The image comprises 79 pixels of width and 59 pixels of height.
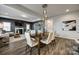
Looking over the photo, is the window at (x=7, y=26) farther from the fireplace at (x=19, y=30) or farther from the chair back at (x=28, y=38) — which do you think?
the chair back at (x=28, y=38)

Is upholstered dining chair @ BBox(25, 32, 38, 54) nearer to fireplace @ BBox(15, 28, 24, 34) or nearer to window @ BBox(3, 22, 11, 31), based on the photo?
fireplace @ BBox(15, 28, 24, 34)

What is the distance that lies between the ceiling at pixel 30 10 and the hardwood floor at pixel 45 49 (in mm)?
672

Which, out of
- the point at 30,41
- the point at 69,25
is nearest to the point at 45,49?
the point at 30,41

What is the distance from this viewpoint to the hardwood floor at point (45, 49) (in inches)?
72.5

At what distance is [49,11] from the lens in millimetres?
1921

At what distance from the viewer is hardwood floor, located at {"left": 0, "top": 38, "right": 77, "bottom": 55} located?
1.84m

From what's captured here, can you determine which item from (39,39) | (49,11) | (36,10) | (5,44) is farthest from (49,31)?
(5,44)

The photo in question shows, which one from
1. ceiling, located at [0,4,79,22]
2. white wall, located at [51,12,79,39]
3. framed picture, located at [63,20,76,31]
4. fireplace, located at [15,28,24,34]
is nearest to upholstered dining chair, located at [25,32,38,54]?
fireplace, located at [15,28,24,34]

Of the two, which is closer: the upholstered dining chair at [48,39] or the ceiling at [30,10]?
the ceiling at [30,10]

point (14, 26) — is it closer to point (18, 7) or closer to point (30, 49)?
point (18, 7)

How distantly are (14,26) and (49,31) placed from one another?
936mm

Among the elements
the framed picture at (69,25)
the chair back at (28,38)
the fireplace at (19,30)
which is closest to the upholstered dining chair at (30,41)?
the chair back at (28,38)

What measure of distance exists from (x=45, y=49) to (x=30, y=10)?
1.08 m
